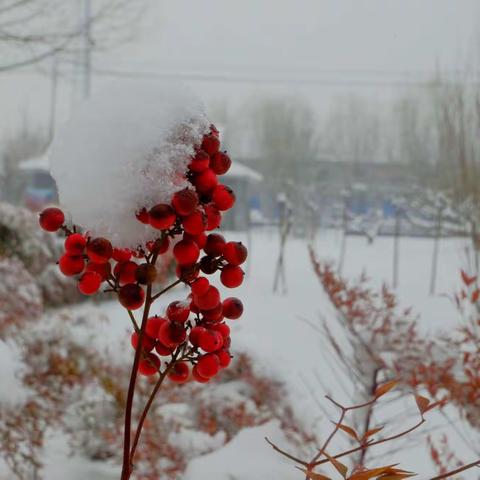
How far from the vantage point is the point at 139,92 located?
1.85ft

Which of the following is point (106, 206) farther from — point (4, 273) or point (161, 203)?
point (4, 273)

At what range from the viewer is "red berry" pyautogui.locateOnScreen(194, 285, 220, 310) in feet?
1.63

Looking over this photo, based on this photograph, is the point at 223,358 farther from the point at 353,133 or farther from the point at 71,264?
the point at 353,133

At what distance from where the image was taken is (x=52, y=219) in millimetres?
514

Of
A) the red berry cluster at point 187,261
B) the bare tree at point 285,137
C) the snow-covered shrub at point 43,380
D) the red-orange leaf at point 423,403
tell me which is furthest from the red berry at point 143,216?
the bare tree at point 285,137

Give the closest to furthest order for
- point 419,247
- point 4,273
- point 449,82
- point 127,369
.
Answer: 1. point 127,369
2. point 449,82
3. point 4,273
4. point 419,247

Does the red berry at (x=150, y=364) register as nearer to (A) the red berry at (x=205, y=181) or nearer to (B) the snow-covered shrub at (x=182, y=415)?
(A) the red berry at (x=205, y=181)

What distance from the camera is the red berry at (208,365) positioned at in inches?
20.7

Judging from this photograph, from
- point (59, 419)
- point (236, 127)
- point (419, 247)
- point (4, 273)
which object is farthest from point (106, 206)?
point (236, 127)

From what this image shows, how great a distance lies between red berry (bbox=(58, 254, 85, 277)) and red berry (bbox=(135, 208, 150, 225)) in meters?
0.07

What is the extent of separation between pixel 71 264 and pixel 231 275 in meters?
Result: 0.14

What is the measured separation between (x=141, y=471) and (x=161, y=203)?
219 cm

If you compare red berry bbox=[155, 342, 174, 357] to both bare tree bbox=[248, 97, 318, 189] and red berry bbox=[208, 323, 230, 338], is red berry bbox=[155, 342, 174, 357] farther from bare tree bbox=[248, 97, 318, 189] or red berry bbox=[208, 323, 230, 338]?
bare tree bbox=[248, 97, 318, 189]

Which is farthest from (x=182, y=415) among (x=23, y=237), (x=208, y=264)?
(x=23, y=237)
